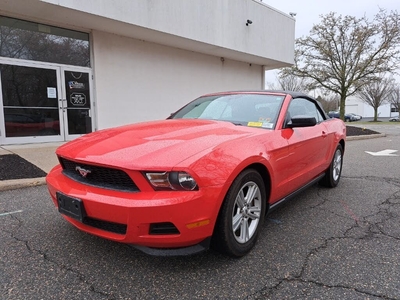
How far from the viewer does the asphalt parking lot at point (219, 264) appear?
6.47 feet

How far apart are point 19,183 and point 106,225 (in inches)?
118

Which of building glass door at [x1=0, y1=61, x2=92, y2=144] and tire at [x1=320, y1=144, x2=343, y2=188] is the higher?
building glass door at [x1=0, y1=61, x2=92, y2=144]

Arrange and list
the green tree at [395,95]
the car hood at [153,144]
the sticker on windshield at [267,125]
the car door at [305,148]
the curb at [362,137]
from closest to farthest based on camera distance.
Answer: the car hood at [153,144] < the sticker on windshield at [267,125] < the car door at [305,148] < the curb at [362,137] < the green tree at [395,95]

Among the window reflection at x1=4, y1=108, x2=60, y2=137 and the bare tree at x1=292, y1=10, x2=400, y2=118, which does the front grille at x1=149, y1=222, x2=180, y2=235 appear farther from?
the bare tree at x1=292, y1=10, x2=400, y2=118

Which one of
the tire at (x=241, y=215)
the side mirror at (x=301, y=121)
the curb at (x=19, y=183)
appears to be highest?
the side mirror at (x=301, y=121)

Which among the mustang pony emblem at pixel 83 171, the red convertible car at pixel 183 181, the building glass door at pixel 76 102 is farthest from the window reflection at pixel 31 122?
the mustang pony emblem at pixel 83 171

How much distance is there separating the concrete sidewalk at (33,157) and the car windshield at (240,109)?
8.26 ft

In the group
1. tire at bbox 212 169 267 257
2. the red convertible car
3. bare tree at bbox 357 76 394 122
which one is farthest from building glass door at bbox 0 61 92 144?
bare tree at bbox 357 76 394 122

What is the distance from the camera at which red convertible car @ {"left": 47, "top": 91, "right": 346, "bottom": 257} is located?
194cm

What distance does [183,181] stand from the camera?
196cm

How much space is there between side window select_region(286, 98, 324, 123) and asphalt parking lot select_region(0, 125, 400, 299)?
1193mm

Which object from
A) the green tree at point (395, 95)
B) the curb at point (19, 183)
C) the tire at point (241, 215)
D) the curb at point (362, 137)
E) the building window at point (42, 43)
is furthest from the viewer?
the green tree at point (395, 95)

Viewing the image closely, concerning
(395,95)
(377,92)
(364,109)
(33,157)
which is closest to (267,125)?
(33,157)

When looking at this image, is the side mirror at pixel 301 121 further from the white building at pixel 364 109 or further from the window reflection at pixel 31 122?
Answer: the white building at pixel 364 109
